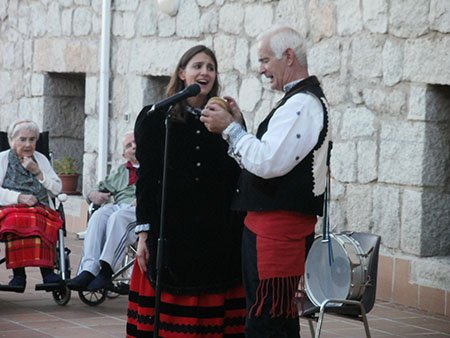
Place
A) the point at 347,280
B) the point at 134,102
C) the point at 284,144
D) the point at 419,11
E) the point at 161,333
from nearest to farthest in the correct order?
the point at 284,144, the point at 161,333, the point at 347,280, the point at 419,11, the point at 134,102

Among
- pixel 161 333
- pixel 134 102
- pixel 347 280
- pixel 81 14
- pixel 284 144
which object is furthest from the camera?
pixel 81 14

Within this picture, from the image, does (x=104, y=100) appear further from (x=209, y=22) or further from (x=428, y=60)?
(x=428, y=60)

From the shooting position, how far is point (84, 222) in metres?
11.3

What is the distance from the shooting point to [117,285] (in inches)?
299

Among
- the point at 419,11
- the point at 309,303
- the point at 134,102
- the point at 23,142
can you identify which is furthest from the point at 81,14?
the point at 309,303

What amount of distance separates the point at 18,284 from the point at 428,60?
9.27 feet

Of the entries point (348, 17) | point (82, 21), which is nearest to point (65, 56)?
point (82, 21)

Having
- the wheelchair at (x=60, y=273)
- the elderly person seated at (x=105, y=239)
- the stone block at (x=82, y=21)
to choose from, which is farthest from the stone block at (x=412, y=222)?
the stone block at (x=82, y=21)

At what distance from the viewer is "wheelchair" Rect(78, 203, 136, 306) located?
7.55 metres

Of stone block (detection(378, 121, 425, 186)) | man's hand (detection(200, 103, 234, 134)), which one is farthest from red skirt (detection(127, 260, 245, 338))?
stone block (detection(378, 121, 425, 186))

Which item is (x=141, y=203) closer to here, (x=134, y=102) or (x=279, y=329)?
(x=279, y=329)

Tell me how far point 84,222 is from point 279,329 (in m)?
6.71

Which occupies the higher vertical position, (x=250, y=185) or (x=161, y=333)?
(x=250, y=185)

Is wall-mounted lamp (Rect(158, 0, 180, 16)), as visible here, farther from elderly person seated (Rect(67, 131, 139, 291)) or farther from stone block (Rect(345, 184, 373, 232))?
stone block (Rect(345, 184, 373, 232))
